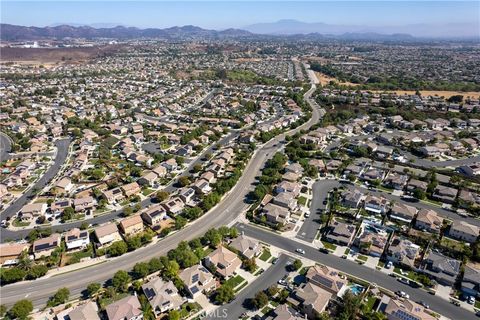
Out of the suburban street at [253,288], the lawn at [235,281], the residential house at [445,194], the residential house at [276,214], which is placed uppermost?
the residential house at [445,194]

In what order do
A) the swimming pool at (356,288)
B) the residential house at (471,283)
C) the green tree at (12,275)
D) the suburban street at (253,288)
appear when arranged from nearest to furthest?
1. the suburban street at (253,288)
2. the residential house at (471,283)
3. the swimming pool at (356,288)
4. the green tree at (12,275)

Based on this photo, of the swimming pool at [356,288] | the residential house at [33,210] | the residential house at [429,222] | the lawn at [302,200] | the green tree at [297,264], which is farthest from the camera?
the lawn at [302,200]

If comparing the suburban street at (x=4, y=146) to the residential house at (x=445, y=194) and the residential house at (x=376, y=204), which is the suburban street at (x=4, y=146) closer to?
the residential house at (x=376, y=204)

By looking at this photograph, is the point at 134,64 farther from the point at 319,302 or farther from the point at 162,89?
the point at 319,302

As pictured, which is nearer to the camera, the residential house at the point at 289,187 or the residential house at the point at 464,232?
the residential house at the point at 464,232

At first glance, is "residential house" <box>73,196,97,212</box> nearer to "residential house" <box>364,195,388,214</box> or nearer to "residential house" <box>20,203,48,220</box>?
"residential house" <box>20,203,48,220</box>

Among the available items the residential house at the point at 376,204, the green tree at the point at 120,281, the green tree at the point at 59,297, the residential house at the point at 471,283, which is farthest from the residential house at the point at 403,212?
the green tree at the point at 59,297

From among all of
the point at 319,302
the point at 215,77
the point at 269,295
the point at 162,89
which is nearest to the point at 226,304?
the point at 269,295
